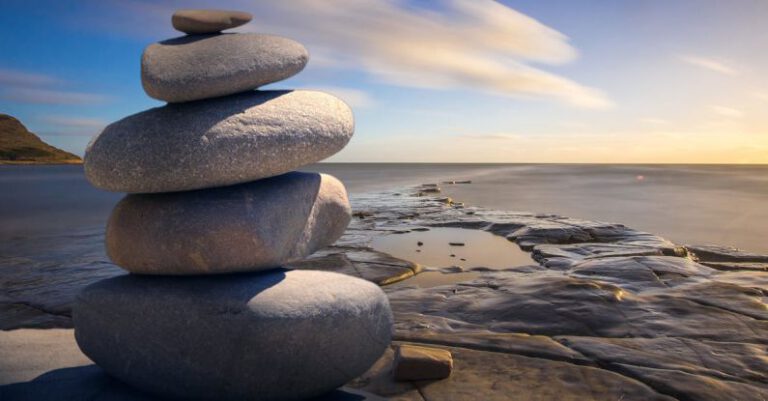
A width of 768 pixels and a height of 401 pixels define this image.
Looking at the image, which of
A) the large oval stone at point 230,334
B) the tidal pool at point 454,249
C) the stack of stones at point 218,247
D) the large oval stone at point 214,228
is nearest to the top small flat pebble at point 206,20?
the stack of stones at point 218,247

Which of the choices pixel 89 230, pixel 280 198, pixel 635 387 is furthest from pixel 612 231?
pixel 89 230

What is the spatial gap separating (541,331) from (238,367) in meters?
3.20

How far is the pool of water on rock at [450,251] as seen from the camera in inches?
356

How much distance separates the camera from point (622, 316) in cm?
604

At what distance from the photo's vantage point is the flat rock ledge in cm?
421

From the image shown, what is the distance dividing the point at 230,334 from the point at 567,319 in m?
3.75

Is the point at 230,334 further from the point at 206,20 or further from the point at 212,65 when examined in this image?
the point at 206,20

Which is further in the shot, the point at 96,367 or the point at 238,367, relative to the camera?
the point at 96,367

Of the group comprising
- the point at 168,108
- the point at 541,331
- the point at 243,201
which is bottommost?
the point at 541,331

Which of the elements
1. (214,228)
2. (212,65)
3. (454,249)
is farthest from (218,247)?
(454,249)

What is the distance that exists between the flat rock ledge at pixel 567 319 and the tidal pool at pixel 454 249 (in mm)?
611

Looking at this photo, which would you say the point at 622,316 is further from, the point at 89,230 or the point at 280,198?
the point at 89,230

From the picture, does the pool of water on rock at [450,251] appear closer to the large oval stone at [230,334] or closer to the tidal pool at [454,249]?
the tidal pool at [454,249]

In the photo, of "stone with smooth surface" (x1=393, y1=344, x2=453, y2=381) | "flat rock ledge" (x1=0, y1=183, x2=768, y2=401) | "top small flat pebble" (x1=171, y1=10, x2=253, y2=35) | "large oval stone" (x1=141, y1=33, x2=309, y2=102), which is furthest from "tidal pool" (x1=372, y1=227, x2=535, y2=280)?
"top small flat pebble" (x1=171, y1=10, x2=253, y2=35)
